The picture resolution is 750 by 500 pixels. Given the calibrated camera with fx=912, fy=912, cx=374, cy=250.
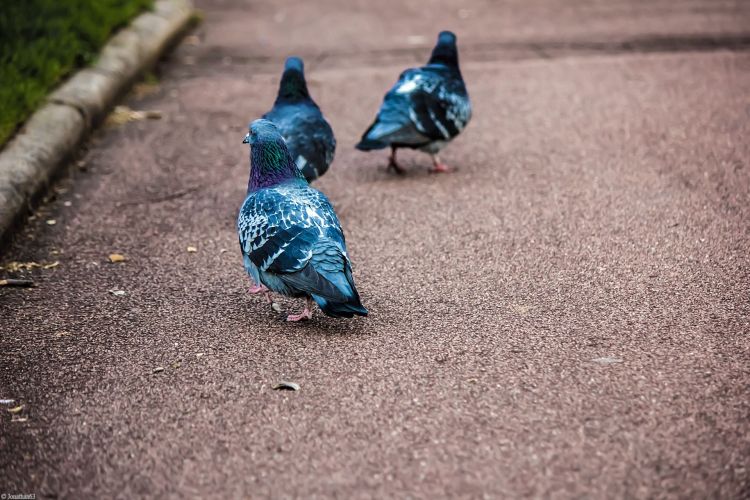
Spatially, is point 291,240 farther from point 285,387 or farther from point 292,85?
point 292,85

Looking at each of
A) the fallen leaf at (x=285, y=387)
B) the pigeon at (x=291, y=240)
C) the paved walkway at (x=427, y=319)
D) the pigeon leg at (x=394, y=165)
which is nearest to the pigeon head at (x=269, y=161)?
the pigeon at (x=291, y=240)

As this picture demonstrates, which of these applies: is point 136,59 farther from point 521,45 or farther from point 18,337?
point 18,337

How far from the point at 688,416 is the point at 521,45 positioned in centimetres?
688

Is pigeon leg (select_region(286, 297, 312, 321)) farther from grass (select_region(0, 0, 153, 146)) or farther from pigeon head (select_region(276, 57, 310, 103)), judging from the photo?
grass (select_region(0, 0, 153, 146))

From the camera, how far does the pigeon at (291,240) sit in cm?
405

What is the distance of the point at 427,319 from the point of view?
438 centimetres

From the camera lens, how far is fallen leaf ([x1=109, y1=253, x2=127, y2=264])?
525cm

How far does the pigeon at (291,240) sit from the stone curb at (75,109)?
178 cm

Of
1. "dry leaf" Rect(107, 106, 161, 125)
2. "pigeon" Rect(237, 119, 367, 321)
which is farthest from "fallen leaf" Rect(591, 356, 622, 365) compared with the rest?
"dry leaf" Rect(107, 106, 161, 125)

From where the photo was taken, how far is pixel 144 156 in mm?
7023

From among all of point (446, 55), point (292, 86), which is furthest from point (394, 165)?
point (292, 86)

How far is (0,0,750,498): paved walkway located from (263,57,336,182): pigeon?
0.42 m

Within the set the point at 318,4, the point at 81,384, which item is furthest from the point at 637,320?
the point at 318,4

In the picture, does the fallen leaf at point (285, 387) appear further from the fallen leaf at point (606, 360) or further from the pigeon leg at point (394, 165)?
the pigeon leg at point (394, 165)
